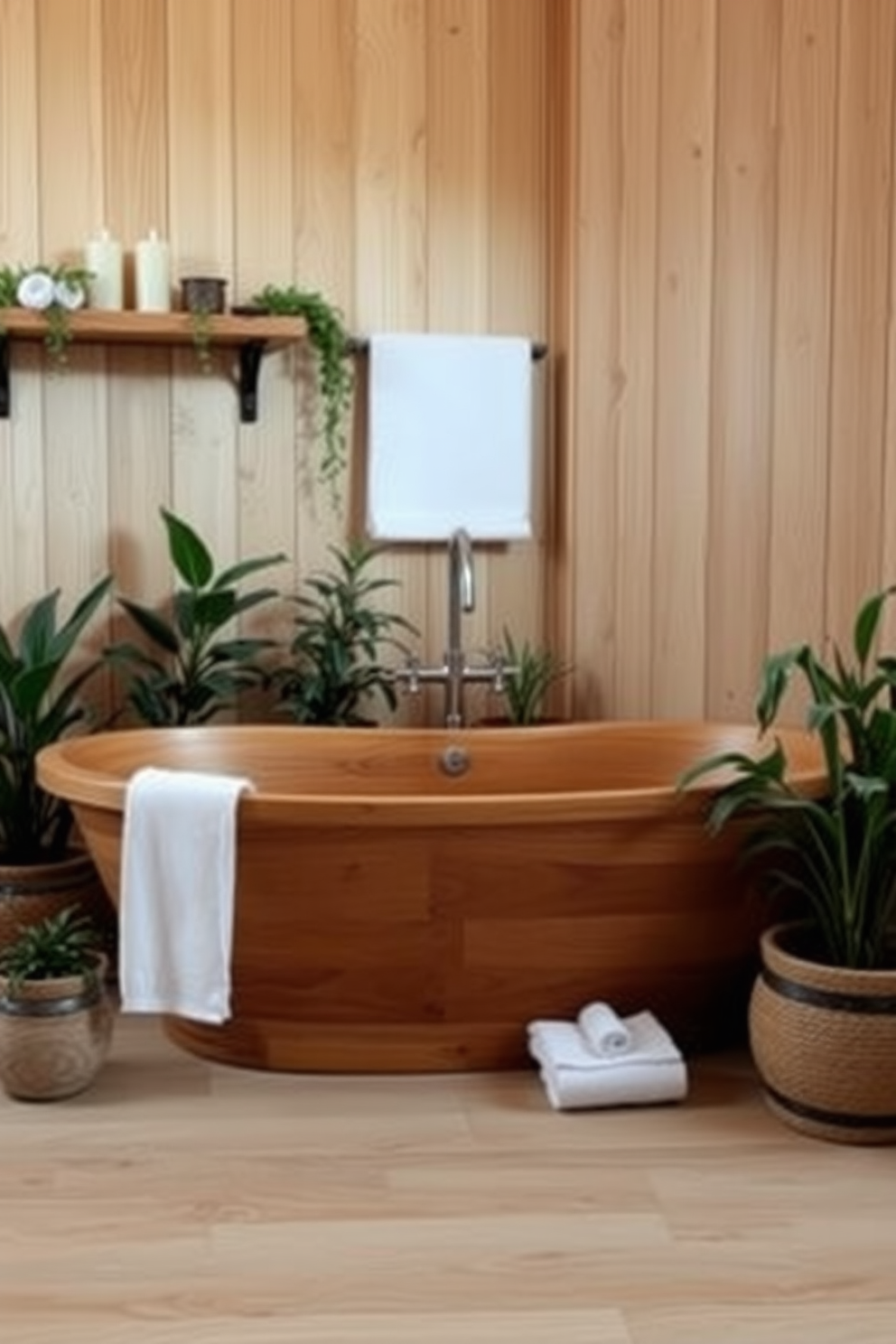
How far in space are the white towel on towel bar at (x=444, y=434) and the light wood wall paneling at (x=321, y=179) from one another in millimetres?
131

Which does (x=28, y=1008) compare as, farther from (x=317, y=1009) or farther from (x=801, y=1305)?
(x=801, y=1305)

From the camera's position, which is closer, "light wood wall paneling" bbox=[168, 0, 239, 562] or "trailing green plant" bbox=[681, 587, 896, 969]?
"trailing green plant" bbox=[681, 587, 896, 969]

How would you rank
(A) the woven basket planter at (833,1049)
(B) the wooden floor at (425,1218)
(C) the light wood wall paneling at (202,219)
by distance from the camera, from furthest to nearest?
(C) the light wood wall paneling at (202,219) < (A) the woven basket planter at (833,1049) < (B) the wooden floor at (425,1218)

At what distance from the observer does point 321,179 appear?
140 inches

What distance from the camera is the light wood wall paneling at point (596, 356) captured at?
3.46 metres

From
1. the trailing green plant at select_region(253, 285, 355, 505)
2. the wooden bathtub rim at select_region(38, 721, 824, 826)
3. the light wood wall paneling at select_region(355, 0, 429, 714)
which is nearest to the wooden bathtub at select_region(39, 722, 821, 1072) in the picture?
the wooden bathtub rim at select_region(38, 721, 824, 826)

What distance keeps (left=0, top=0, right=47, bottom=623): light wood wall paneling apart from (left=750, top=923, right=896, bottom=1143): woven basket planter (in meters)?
2.00

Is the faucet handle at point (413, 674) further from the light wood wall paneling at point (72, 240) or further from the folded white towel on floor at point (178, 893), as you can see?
the folded white towel on floor at point (178, 893)

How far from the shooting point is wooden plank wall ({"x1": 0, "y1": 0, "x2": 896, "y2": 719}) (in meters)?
3.45

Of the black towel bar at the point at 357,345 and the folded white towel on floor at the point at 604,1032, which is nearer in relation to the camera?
the folded white towel on floor at the point at 604,1032

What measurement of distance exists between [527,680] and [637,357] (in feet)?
2.75

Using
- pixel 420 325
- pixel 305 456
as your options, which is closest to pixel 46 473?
pixel 305 456

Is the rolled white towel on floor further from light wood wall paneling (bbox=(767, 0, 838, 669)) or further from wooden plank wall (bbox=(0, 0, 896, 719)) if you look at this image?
light wood wall paneling (bbox=(767, 0, 838, 669))

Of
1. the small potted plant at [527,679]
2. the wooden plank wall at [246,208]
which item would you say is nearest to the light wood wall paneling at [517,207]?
the wooden plank wall at [246,208]
